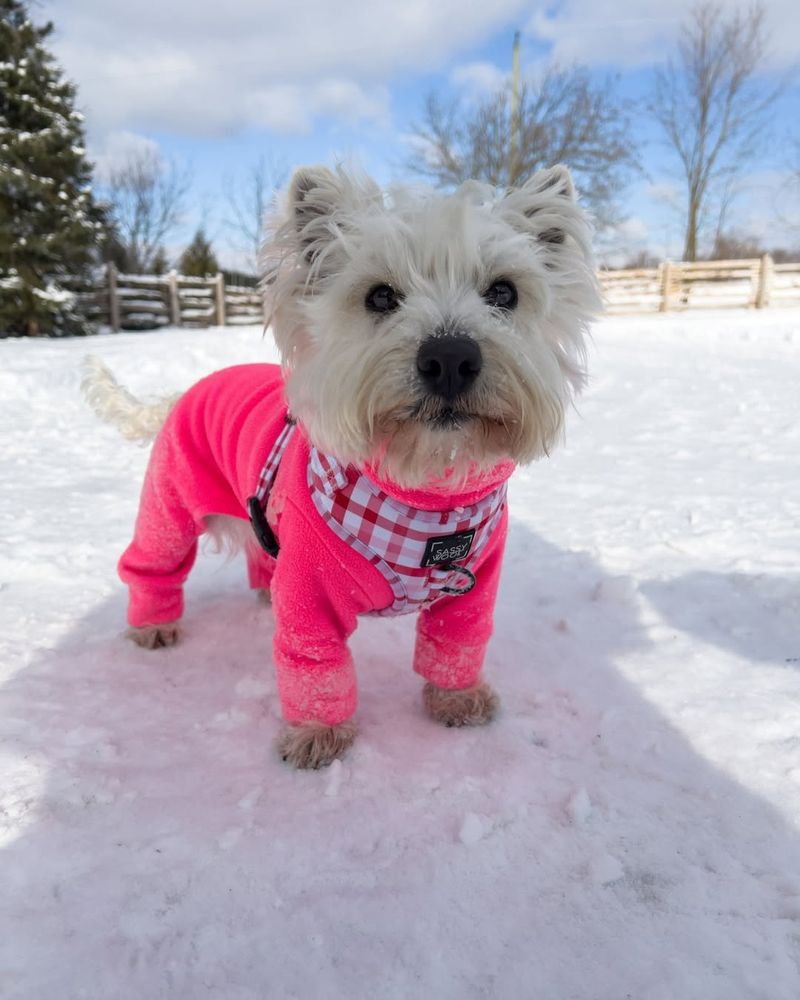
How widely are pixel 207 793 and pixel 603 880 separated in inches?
46.4

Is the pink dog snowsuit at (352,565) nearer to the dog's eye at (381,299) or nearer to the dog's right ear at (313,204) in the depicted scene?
the dog's eye at (381,299)

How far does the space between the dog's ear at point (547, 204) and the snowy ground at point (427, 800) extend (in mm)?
1683

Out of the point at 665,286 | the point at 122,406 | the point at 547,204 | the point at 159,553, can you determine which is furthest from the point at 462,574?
the point at 665,286

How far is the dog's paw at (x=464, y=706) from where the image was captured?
2500 mm

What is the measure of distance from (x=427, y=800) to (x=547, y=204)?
200cm

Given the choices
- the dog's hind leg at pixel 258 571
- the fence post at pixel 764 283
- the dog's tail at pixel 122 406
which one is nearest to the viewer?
the dog's hind leg at pixel 258 571

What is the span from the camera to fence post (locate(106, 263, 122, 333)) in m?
22.7

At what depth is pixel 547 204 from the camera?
7.70 ft

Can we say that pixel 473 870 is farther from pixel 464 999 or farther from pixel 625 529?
pixel 625 529

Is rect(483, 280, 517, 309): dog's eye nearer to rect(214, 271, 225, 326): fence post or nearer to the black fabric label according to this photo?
the black fabric label

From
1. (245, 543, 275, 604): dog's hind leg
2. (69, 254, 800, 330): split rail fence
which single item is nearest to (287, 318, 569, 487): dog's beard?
(245, 543, 275, 604): dog's hind leg

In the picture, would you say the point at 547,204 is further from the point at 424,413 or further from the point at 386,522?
the point at 386,522

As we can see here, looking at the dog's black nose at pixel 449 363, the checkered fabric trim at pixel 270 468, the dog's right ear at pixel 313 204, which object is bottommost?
the checkered fabric trim at pixel 270 468

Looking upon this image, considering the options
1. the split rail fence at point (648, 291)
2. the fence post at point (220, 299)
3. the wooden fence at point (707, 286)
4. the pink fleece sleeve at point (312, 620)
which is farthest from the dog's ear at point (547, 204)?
the fence post at point (220, 299)
